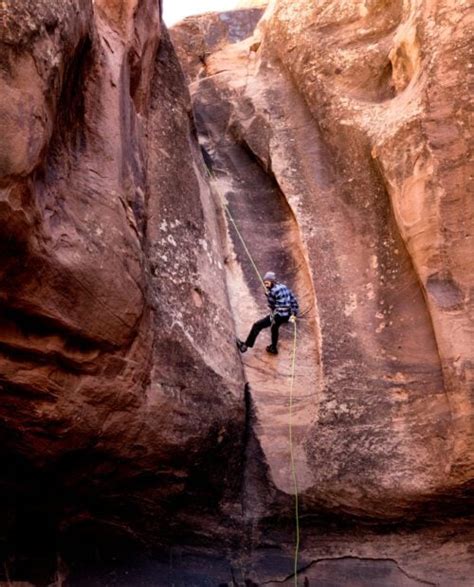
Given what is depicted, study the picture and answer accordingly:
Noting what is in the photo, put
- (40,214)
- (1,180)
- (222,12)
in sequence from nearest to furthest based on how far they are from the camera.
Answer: (1,180), (40,214), (222,12)

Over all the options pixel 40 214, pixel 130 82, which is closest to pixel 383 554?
pixel 40 214

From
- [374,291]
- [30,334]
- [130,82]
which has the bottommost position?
[30,334]

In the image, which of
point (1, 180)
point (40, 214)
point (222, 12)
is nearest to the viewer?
point (1, 180)

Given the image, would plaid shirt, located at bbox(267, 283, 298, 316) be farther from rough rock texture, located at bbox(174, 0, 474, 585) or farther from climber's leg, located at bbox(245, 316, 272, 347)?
rough rock texture, located at bbox(174, 0, 474, 585)

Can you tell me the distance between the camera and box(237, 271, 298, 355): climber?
26.9ft

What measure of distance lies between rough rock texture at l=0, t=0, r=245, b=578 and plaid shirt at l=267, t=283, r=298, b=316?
56 cm

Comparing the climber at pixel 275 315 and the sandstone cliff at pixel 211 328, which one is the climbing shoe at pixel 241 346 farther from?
the sandstone cliff at pixel 211 328

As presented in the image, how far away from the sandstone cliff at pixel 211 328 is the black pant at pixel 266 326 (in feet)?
0.68

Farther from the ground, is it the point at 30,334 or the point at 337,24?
the point at 337,24

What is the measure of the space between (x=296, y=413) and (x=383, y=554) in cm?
164

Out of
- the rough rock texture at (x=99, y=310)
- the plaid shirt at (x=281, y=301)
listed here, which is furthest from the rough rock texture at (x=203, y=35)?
the plaid shirt at (x=281, y=301)

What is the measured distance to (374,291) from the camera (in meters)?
8.23

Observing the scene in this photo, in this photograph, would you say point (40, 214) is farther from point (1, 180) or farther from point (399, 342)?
point (399, 342)

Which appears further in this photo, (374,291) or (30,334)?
(374,291)
